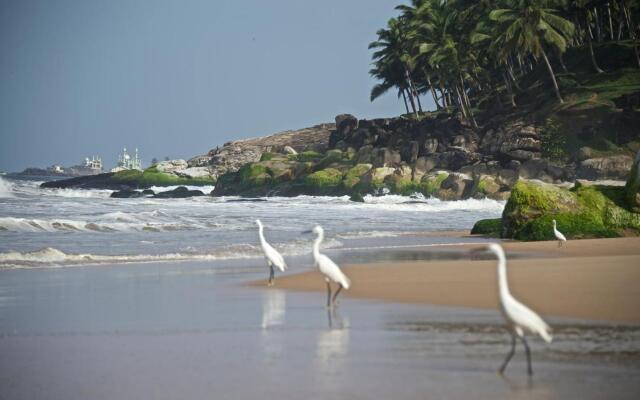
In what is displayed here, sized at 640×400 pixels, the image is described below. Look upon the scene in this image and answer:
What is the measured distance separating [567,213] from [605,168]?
34044 mm

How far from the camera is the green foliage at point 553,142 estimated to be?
2264 inches

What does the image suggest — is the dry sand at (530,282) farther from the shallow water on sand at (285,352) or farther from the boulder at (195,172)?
the boulder at (195,172)

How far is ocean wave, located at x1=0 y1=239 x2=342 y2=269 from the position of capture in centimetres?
1794

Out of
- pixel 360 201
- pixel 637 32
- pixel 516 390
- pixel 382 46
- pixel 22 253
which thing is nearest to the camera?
pixel 516 390

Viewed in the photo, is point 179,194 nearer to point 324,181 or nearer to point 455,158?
point 324,181

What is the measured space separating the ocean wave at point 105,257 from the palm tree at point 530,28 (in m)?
42.3

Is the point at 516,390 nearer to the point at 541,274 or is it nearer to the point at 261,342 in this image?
the point at 261,342

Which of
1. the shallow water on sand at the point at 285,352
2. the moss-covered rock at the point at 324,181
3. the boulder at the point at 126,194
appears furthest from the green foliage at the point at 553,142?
the shallow water on sand at the point at 285,352

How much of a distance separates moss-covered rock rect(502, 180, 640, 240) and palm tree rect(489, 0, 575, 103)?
125 feet

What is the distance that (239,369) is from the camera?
7.16 m

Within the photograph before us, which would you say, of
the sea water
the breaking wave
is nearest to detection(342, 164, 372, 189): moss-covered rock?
→ the sea water

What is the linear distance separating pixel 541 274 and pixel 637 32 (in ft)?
196

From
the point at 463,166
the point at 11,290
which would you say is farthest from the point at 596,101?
the point at 11,290

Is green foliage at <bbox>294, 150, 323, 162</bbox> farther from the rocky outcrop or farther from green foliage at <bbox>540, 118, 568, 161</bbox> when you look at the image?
green foliage at <bbox>540, 118, 568, 161</bbox>
